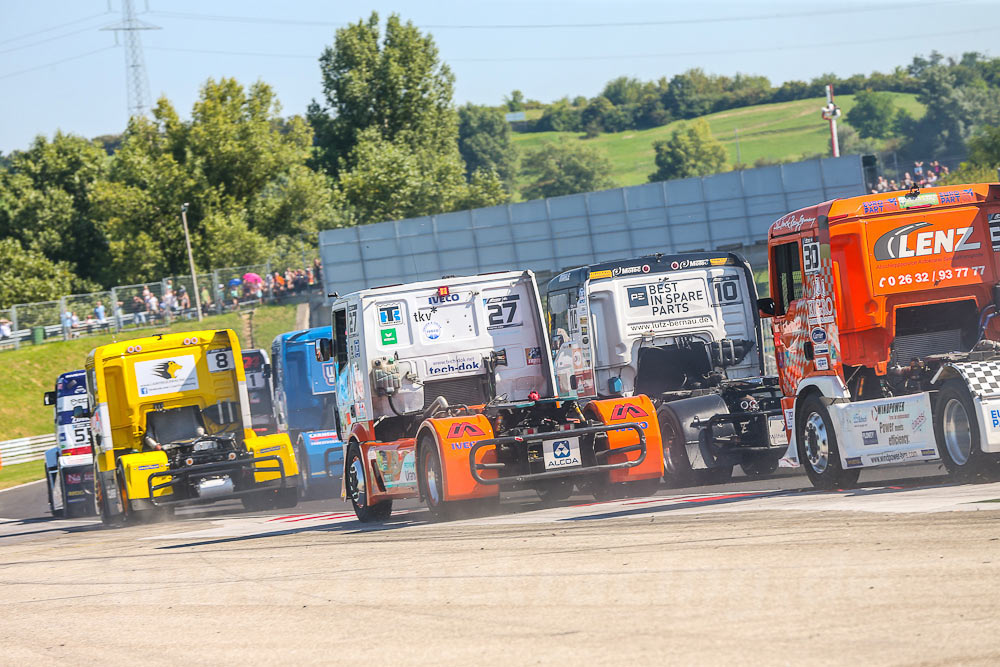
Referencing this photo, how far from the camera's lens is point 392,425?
640 inches

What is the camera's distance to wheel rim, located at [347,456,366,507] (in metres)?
16.5

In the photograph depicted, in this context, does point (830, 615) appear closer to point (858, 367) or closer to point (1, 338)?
point (858, 367)

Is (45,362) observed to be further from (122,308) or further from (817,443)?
(817,443)

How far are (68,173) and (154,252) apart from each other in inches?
674

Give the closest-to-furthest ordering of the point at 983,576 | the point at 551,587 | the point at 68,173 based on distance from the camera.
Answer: the point at 983,576 → the point at 551,587 → the point at 68,173

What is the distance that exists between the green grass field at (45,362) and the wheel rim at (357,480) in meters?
37.4

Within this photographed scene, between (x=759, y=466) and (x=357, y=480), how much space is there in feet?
17.0

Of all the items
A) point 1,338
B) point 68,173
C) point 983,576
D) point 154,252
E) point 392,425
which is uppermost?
point 68,173

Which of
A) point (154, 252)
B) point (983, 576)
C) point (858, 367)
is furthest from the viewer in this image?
point (154, 252)

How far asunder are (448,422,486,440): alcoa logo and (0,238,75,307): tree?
6864 cm

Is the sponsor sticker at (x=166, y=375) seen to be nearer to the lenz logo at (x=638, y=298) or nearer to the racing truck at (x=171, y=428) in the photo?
the racing truck at (x=171, y=428)

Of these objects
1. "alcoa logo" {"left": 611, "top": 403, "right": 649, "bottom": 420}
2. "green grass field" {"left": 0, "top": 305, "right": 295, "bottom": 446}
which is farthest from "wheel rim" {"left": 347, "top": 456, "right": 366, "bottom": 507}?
"green grass field" {"left": 0, "top": 305, "right": 295, "bottom": 446}

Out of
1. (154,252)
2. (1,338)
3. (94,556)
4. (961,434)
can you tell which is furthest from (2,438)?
(961,434)

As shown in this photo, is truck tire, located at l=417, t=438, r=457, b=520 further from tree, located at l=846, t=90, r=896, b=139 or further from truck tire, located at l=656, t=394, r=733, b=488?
tree, located at l=846, t=90, r=896, b=139
